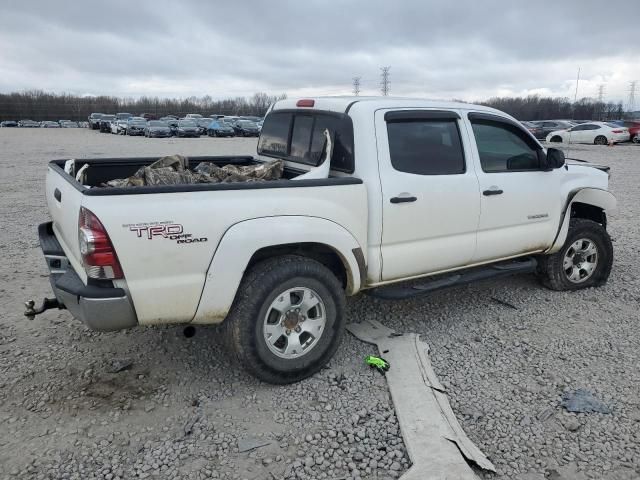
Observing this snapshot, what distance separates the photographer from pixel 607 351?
423cm

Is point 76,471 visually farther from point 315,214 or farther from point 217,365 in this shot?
point 315,214

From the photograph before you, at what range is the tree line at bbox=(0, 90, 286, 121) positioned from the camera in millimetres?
84000

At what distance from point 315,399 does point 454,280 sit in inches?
65.3

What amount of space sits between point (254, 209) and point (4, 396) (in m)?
2.10

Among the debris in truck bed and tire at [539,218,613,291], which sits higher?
the debris in truck bed

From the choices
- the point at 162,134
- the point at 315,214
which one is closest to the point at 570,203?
the point at 315,214

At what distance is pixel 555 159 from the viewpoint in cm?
482

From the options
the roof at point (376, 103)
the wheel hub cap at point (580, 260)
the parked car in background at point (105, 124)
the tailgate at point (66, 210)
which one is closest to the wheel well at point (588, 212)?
the wheel hub cap at point (580, 260)

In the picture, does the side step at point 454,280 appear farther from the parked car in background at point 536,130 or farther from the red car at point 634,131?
the red car at point 634,131

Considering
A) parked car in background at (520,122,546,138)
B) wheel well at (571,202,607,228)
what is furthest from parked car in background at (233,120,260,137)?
wheel well at (571,202,607,228)

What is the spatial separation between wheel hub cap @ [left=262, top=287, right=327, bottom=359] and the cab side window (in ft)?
6.55

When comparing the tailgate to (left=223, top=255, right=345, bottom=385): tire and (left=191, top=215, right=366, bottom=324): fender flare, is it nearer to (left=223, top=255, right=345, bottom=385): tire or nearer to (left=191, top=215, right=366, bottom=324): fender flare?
(left=191, top=215, right=366, bottom=324): fender flare

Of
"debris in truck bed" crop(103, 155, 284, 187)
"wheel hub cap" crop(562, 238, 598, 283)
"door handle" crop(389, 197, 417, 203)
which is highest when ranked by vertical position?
"debris in truck bed" crop(103, 155, 284, 187)

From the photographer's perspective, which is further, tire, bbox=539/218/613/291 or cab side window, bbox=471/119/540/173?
tire, bbox=539/218/613/291
